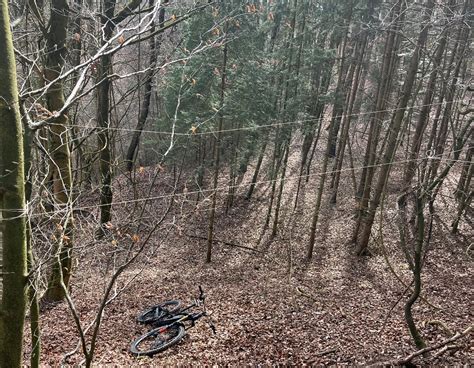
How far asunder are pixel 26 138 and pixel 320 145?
21504mm

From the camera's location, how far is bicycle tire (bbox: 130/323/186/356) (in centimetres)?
690

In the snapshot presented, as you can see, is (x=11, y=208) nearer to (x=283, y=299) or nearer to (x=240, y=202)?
(x=283, y=299)

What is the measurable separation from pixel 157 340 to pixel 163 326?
0.43m

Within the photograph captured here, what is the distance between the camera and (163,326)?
7719mm

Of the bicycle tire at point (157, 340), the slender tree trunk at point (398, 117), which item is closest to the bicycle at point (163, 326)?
the bicycle tire at point (157, 340)

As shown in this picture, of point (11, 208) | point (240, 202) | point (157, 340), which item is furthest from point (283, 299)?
point (240, 202)

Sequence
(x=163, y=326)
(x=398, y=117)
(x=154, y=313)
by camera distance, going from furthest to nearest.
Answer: (x=398, y=117) < (x=154, y=313) < (x=163, y=326)

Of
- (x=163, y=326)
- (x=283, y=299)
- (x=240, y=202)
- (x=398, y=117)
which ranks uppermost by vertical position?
(x=398, y=117)

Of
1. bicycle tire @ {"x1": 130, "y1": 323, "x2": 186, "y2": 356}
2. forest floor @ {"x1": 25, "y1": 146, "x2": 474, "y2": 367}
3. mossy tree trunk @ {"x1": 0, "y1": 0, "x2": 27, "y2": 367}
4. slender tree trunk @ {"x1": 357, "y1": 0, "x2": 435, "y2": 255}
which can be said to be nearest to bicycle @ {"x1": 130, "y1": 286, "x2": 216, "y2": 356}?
bicycle tire @ {"x1": 130, "y1": 323, "x2": 186, "y2": 356}

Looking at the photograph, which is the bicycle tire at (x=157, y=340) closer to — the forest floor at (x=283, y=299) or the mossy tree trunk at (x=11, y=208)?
the forest floor at (x=283, y=299)

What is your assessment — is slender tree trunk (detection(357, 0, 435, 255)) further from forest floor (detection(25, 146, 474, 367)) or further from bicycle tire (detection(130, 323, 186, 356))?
bicycle tire (detection(130, 323, 186, 356))

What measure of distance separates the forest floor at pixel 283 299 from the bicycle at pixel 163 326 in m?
0.17

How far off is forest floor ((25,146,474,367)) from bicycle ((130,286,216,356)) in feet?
0.55

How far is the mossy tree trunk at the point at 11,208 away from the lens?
9.67ft
